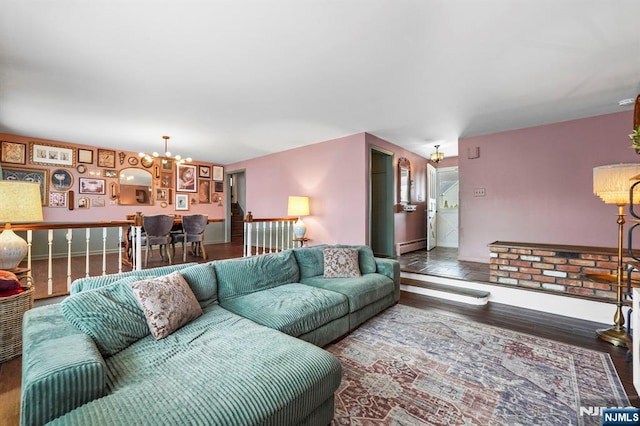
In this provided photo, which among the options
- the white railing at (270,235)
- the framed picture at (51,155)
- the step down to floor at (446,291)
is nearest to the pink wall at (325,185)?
the white railing at (270,235)

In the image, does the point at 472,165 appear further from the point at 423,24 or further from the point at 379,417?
the point at 379,417

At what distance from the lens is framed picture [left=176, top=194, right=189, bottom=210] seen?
6.94 metres

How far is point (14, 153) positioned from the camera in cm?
484

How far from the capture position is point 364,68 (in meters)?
2.64

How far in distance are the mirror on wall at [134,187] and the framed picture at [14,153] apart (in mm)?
1501

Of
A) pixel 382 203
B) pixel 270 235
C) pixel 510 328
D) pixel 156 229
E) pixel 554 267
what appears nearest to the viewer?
pixel 510 328

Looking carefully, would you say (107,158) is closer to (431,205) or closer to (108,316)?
(108,316)

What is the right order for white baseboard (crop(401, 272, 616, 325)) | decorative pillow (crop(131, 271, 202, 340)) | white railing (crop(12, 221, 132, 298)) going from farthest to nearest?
white railing (crop(12, 221, 132, 298)) < white baseboard (crop(401, 272, 616, 325)) < decorative pillow (crop(131, 271, 202, 340))

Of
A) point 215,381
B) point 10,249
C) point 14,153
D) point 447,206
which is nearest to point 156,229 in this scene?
point 10,249

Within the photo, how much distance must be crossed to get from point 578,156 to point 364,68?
12.4 feet

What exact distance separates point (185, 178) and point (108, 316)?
617cm

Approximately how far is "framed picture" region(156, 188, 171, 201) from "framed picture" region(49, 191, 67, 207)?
166 cm

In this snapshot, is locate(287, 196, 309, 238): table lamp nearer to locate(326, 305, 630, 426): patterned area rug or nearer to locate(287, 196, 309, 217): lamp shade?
locate(287, 196, 309, 217): lamp shade

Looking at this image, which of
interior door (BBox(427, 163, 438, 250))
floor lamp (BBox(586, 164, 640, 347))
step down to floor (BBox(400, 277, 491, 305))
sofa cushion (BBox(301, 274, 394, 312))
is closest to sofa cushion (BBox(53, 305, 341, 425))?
sofa cushion (BBox(301, 274, 394, 312))
